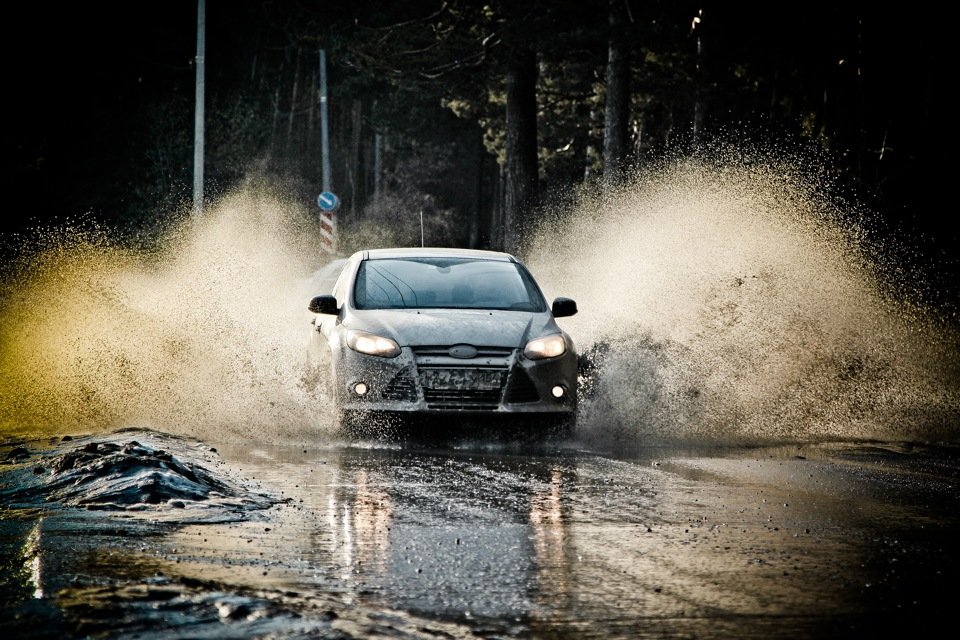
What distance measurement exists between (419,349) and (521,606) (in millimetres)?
6077

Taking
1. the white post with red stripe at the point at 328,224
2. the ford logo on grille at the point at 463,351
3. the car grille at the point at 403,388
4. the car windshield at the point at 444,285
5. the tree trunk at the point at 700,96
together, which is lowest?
the car grille at the point at 403,388

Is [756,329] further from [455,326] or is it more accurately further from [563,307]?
[455,326]

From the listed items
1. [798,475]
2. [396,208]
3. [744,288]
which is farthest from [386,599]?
[396,208]

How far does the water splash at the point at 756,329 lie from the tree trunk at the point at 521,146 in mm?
11323

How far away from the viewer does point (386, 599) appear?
5793 millimetres

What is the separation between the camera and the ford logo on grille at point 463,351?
11648 mm

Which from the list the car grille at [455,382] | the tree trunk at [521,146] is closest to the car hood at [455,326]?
the car grille at [455,382]

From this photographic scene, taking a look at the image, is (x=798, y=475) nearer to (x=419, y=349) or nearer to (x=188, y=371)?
(x=419, y=349)

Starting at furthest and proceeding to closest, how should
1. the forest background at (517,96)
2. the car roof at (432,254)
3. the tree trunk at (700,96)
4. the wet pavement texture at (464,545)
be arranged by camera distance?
1. the tree trunk at (700,96)
2. the forest background at (517,96)
3. the car roof at (432,254)
4. the wet pavement texture at (464,545)

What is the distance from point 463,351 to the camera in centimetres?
1166

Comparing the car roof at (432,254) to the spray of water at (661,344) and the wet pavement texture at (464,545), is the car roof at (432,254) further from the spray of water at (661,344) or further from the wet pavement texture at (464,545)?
the wet pavement texture at (464,545)

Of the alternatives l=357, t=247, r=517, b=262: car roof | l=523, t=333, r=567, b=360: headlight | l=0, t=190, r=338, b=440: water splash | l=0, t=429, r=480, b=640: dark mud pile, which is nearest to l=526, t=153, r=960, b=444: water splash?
l=523, t=333, r=567, b=360: headlight

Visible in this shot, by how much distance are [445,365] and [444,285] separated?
164cm

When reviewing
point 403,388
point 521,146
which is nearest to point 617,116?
point 521,146
